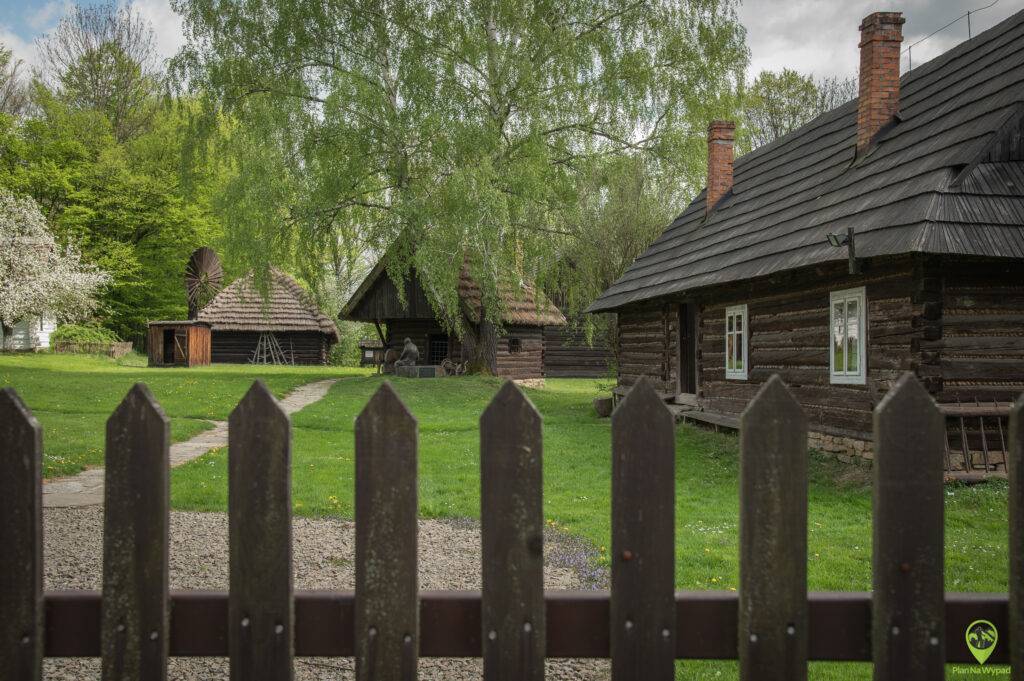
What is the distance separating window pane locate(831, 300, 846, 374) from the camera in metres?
12.0

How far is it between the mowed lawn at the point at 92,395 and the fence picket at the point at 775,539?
804cm

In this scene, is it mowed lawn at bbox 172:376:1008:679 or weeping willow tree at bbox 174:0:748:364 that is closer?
mowed lawn at bbox 172:376:1008:679

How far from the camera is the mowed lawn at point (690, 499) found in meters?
6.01

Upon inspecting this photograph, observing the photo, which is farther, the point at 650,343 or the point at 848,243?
the point at 650,343

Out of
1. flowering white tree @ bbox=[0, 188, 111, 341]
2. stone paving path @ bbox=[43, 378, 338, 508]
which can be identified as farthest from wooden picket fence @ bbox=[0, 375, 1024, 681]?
flowering white tree @ bbox=[0, 188, 111, 341]

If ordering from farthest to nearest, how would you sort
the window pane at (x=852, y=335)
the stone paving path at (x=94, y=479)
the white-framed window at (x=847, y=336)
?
the window pane at (x=852, y=335) < the white-framed window at (x=847, y=336) < the stone paving path at (x=94, y=479)

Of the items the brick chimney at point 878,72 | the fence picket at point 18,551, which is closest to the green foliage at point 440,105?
the brick chimney at point 878,72

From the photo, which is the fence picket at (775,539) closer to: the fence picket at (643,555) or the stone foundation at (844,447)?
the fence picket at (643,555)

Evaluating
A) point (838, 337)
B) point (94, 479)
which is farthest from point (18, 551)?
point (838, 337)

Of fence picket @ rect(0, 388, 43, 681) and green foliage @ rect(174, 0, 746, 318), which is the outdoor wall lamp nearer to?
fence picket @ rect(0, 388, 43, 681)

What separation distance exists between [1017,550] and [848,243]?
9737 mm

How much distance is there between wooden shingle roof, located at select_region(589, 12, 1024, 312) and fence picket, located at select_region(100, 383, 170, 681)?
31.3 feet

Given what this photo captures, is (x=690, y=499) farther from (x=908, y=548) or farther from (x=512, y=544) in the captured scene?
(x=512, y=544)

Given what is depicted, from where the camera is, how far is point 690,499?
9.24 m
